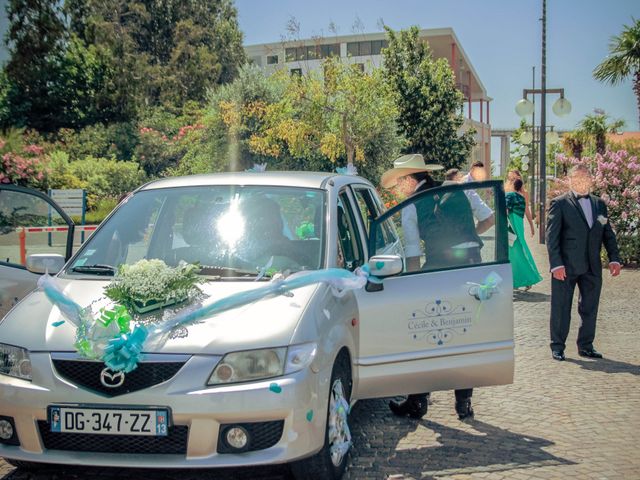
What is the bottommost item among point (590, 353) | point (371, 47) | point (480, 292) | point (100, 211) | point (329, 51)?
point (100, 211)

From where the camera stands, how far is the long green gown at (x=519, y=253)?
13266 millimetres

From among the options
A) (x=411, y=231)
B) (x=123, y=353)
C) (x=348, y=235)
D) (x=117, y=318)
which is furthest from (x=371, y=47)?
(x=123, y=353)

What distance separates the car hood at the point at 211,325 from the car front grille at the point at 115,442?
40 centimetres

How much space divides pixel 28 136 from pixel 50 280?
37122 mm

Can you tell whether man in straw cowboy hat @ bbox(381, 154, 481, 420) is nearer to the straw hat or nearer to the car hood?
the straw hat

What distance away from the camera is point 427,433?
6.00 metres

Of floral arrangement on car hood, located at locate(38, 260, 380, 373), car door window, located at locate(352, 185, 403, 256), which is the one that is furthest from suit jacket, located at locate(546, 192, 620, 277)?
floral arrangement on car hood, located at locate(38, 260, 380, 373)

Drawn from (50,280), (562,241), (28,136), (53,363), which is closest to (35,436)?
(53,363)

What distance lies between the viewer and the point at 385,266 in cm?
506

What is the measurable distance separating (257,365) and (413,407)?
94.8 inches

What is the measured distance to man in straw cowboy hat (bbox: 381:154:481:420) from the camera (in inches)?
232

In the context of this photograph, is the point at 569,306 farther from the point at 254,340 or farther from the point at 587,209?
the point at 254,340

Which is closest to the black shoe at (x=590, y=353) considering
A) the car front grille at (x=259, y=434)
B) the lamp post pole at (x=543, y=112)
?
the car front grille at (x=259, y=434)

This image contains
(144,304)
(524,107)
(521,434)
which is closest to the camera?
(144,304)
